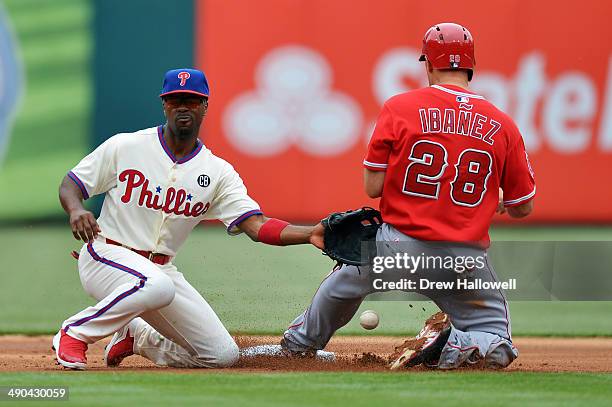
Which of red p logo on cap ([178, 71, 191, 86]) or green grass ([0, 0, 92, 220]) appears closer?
red p logo on cap ([178, 71, 191, 86])

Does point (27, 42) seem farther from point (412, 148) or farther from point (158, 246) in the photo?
point (412, 148)

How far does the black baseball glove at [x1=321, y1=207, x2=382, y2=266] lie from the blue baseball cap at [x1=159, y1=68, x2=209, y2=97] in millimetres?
865

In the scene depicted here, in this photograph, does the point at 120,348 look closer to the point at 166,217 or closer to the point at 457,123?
the point at 166,217

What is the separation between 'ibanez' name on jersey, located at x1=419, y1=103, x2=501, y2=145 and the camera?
5227mm

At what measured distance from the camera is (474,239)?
17.4 ft

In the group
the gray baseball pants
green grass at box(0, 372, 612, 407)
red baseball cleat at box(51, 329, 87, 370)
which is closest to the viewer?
green grass at box(0, 372, 612, 407)

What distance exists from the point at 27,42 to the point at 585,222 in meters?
5.33

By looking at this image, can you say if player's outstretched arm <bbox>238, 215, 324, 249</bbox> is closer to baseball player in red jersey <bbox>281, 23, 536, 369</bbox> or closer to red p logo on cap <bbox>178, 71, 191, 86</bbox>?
baseball player in red jersey <bbox>281, 23, 536, 369</bbox>

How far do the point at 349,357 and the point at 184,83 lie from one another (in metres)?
1.72

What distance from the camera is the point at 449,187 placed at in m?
5.24

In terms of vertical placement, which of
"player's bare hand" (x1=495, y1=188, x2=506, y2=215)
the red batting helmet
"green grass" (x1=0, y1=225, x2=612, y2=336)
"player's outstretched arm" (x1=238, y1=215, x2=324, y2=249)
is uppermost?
the red batting helmet

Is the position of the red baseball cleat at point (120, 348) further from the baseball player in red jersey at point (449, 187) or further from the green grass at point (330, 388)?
the baseball player in red jersey at point (449, 187)

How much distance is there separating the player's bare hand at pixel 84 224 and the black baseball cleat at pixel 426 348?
1471 millimetres

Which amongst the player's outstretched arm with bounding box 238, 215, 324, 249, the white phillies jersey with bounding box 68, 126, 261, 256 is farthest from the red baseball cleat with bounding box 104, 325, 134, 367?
the player's outstretched arm with bounding box 238, 215, 324, 249
